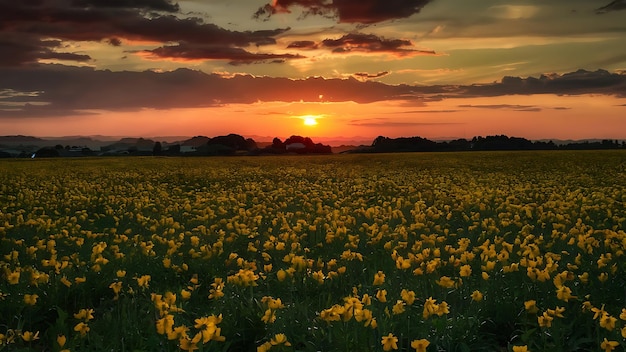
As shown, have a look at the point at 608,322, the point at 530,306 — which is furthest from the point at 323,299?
the point at 608,322

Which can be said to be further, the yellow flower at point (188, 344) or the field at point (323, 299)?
the field at point (323, 299)

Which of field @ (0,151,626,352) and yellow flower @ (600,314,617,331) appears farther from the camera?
field @ (0,151,626,352)

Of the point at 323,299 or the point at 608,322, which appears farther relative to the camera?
the point at 323,299

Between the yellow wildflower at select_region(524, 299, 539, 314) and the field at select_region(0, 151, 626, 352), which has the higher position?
the yellow wildflower at select_region(524, 299, 539, 314)

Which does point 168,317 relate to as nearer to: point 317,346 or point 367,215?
point 317,346

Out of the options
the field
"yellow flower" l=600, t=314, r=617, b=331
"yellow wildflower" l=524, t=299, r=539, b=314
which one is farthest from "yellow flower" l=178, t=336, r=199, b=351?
"yellow flower" l=600, t=314, r=617, b=331

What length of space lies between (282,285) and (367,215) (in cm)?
450

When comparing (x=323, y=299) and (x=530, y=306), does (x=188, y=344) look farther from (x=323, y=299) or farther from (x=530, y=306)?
(x=530, y=306)

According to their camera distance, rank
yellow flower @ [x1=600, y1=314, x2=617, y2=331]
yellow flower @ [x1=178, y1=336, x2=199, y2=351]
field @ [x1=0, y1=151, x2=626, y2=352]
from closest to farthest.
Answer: yellow flower @ [x1=178, y1=336, x2=199, y2=351]
yellow flower @ [x1=600, y1=314, x2=617, y2=331]
field @ [x1=0, y1=151, x2=626, y2=352]

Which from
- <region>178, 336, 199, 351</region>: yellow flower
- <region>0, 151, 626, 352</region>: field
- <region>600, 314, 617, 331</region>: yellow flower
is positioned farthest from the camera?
<region>0, 151, 626, 352</region>: field

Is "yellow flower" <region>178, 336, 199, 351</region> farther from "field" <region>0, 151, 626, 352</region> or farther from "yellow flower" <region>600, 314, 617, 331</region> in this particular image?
"yellow flower" <region>600, 314, 617, 331</region>

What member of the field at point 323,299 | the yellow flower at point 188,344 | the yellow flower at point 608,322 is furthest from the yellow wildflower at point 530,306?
the yellow flower at point 188,344

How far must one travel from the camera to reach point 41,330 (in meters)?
6.13

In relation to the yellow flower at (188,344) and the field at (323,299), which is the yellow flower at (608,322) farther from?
the yellow flower at (188,344)
